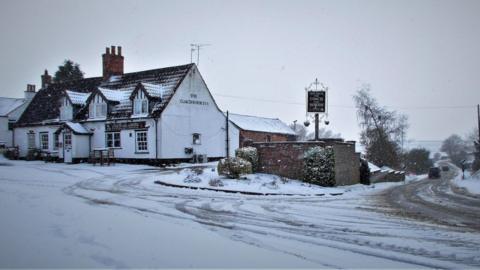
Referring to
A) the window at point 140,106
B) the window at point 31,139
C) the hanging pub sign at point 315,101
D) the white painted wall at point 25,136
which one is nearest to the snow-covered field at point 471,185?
the hanging pub sign at point 315,101

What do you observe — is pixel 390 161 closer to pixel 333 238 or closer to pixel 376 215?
pixel 376 215

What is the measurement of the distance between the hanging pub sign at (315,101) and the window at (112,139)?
52.4 feet

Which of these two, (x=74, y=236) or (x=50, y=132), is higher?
(x=50, y=132)

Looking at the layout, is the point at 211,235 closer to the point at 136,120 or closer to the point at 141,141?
the point at 141,141

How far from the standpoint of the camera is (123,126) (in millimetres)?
33062

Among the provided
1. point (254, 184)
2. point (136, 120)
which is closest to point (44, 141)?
point (136, 120)

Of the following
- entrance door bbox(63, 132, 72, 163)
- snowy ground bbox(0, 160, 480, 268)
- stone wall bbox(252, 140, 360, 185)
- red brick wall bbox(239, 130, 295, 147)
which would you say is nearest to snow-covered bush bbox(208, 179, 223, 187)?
snowy ground bbox(0, 160, 480, 268)

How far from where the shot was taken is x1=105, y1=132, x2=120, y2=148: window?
3362cm

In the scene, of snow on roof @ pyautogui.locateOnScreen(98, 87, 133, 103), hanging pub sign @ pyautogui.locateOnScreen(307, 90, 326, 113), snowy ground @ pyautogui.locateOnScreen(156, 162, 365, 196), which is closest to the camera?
snowy ground @ pyautogui.locateOnScreen(156, 162, 365, 196)

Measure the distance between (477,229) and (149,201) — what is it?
9901 millimetres

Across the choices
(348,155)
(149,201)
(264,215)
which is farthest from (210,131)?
(264,215)

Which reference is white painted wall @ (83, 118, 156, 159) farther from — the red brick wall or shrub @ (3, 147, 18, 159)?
the red brick wall

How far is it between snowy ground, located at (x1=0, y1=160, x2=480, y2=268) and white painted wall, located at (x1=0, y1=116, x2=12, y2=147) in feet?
116

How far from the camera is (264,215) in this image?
12.2m
